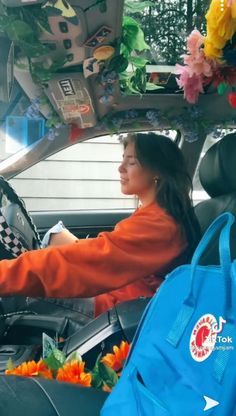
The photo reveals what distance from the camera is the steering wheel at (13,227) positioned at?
2.15m

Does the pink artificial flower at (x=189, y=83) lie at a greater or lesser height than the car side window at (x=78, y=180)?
greater

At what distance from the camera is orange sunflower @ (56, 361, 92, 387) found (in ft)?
4.89

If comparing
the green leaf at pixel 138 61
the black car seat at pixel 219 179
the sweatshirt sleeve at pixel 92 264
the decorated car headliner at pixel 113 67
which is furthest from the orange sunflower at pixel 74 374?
the green leaf at pixel 138 61

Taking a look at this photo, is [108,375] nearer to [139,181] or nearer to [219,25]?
[139,181]

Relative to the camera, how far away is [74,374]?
5.01 ft

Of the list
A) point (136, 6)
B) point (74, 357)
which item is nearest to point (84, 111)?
point (136, 6)

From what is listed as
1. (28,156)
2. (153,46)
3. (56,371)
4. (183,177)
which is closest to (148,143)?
(183,177)

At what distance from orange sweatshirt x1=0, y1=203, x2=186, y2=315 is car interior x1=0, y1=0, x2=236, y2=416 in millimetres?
143

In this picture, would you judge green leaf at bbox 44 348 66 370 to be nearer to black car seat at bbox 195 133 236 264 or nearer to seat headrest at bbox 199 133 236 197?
black car seat at bbox 195 133 236 264

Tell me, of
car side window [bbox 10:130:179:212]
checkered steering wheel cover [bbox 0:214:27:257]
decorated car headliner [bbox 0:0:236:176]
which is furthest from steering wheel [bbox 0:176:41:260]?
car side window [bbox 10:130:179:212]

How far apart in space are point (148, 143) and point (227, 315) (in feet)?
4.19

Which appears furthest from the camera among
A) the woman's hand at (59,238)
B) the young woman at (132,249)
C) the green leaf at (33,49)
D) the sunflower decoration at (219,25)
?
the woman's hand at (59,238)

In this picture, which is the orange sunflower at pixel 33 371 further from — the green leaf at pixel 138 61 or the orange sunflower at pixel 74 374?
the green leaf at pixel 138 61

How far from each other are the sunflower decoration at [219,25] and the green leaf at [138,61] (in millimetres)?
234
